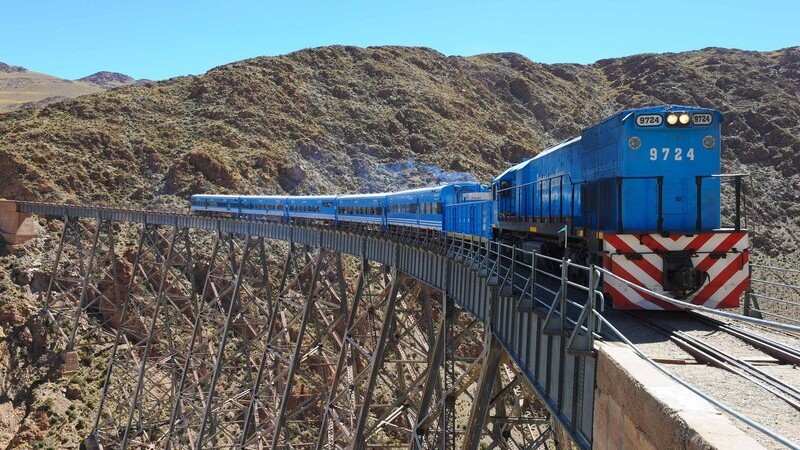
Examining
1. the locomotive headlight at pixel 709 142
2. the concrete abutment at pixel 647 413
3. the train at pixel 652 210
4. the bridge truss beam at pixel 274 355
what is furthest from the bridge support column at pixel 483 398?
the concrete abutment at pixel 647 413

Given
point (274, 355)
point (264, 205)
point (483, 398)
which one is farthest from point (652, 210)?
point (264, 205)

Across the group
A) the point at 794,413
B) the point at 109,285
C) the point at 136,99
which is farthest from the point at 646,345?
the point at 136,99

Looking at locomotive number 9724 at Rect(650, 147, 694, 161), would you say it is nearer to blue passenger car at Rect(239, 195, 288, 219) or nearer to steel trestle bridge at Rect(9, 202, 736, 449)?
steel trestle bridge at Rect(9, 202, 736, 449)

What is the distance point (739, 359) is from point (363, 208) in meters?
19.8

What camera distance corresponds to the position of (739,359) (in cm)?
595

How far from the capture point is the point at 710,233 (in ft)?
29.8

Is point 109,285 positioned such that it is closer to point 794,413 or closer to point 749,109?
point 794,413

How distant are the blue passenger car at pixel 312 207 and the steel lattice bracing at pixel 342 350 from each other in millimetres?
2848

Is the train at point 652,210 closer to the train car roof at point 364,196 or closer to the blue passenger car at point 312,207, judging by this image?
the train car roof at point 364,196

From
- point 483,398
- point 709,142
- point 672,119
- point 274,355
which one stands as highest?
point 672,119

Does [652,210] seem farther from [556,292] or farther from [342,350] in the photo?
[342,350]

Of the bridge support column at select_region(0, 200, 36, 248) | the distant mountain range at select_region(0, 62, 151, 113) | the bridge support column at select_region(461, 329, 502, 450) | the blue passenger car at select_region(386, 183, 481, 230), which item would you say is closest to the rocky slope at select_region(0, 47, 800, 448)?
the bridge support column at select_region(0, 200, 36, 248)

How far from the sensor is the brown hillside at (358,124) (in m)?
47.8

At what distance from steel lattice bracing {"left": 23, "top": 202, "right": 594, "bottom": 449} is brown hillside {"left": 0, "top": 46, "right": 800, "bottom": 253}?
32.6 ft
